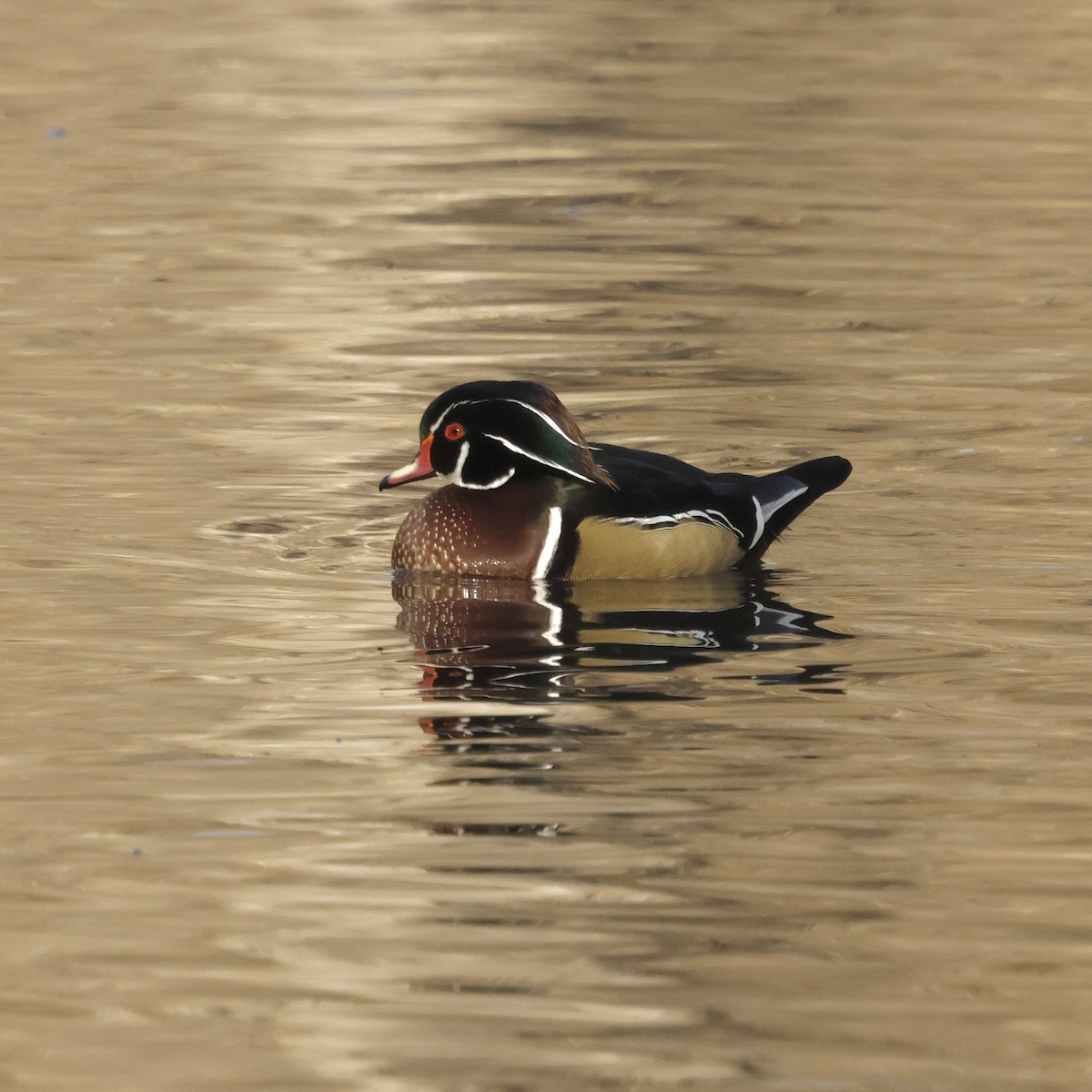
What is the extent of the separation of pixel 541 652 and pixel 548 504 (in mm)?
1034

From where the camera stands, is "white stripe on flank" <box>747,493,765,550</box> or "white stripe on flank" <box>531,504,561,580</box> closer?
"white stripe on flank" <box>531,504,561,580</box>

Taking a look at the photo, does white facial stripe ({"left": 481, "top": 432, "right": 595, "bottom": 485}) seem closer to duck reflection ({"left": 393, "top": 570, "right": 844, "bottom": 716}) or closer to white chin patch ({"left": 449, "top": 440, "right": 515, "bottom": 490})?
white chin patch ({"left": 449, "top": 440, "right": 515, "bottom": 490})

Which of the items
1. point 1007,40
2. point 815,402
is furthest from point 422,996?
point 1007,40

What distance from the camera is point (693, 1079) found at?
188 inches

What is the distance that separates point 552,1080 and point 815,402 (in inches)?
293

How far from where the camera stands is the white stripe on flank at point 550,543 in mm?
8875

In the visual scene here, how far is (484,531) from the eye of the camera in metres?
8.96

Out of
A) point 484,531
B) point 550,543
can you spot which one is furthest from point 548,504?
point 484,531

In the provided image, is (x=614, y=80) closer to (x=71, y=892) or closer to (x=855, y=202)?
(x=855, y=202)

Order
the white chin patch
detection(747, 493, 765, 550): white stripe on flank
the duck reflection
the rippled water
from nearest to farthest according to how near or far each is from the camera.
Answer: the rippled water
the duck reflection
the white chin patch
detection(747, 493, 765, 550): white stripe on flank

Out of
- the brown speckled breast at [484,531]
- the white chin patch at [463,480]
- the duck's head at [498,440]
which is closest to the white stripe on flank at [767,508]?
the duck's head at [498,440]

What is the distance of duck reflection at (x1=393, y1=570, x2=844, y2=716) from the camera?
7523 millimetres

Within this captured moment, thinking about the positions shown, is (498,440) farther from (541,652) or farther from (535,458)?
(541,652)

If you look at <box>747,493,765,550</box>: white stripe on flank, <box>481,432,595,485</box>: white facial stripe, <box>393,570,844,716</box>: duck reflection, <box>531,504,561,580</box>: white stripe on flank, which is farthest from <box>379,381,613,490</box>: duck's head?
<box>747,493,765,550</box>: white stripe on flank
